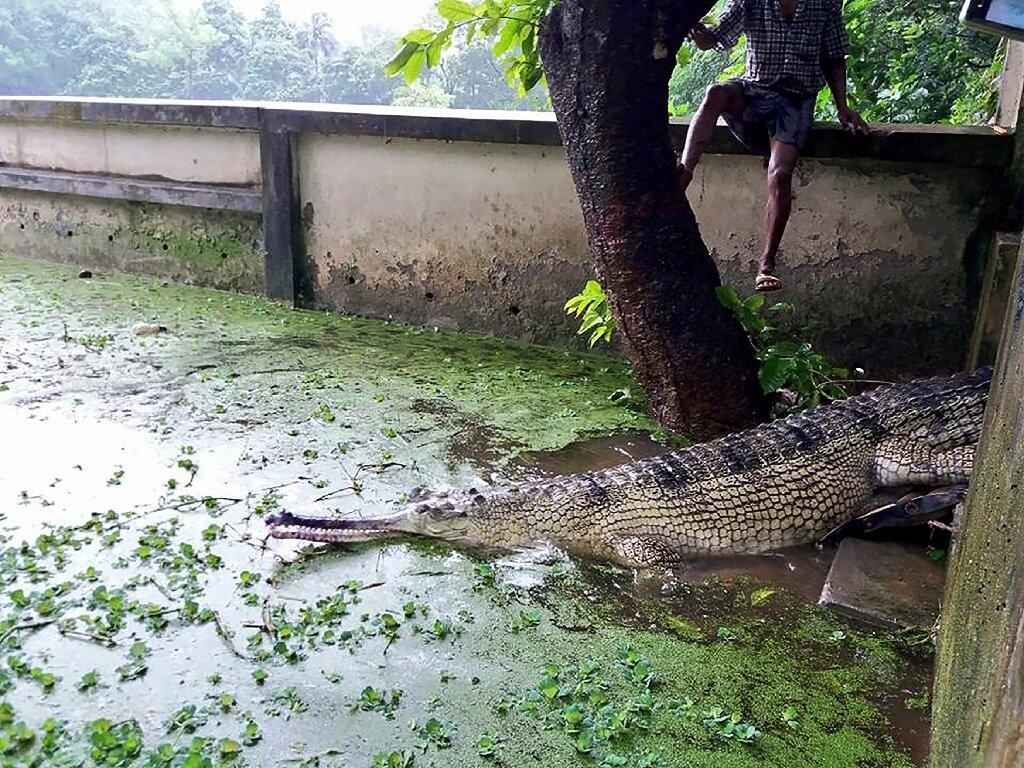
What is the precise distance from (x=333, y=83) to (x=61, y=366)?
24.2m

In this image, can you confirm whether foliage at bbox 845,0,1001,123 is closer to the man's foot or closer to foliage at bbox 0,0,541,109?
the man's foot

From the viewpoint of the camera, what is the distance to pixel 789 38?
434 cm

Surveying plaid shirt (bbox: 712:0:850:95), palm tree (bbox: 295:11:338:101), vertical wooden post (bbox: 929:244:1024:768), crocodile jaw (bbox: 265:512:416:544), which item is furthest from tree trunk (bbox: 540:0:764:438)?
palm tree (bbox: 295:11:338:101)

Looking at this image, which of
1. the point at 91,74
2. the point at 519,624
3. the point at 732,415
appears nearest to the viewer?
the point at 519,624

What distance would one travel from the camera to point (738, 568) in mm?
3156

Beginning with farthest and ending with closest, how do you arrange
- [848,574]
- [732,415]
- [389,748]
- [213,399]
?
[213,399], [732,415], [848,574], [389,748]

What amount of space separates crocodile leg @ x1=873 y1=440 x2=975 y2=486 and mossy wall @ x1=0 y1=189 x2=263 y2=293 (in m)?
4.86

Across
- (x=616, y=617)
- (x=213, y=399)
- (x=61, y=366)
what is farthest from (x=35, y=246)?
(x=616, y=617)

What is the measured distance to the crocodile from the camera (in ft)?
10.5

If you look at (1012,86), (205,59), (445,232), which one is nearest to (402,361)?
(445,232)

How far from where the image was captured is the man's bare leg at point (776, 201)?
436cm

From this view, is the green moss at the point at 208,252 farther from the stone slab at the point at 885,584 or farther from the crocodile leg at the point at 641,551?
the stone slab at the point at 885,584

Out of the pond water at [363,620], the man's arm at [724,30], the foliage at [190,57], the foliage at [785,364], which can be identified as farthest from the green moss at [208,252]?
the foliage at [190,57]

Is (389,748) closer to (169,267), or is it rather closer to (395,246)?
(395,246)
